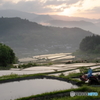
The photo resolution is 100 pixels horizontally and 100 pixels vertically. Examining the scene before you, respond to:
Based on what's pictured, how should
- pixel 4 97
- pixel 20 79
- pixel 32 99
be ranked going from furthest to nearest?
pixel 20 79 → pixel 4 97 → pixel 32 99

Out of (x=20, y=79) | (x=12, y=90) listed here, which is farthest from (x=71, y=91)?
(x=20, y=79)

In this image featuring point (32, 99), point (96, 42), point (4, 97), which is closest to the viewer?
point (32, 99)

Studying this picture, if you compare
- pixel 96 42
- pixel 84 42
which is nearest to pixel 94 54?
pixel 96 42

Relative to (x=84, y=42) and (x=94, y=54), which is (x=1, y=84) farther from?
(x=84, y=42)

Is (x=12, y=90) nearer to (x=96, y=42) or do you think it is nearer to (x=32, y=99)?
(x=32, y=99)

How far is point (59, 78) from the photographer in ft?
60.5

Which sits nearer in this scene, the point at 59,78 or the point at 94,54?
the point at 59,78

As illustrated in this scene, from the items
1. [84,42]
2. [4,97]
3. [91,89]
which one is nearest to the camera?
[4,97]

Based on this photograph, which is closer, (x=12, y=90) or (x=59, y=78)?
(x=12, y=90)

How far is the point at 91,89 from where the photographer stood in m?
13.1

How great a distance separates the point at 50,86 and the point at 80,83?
2421 mm

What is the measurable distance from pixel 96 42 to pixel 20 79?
8639 cm

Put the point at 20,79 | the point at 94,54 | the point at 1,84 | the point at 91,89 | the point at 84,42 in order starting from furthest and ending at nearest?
the point at 84,42 < the point at 94,54 < the point at 20,79 < the point at 1,84 < the point at 91,89

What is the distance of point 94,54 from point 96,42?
9720 millimetres
